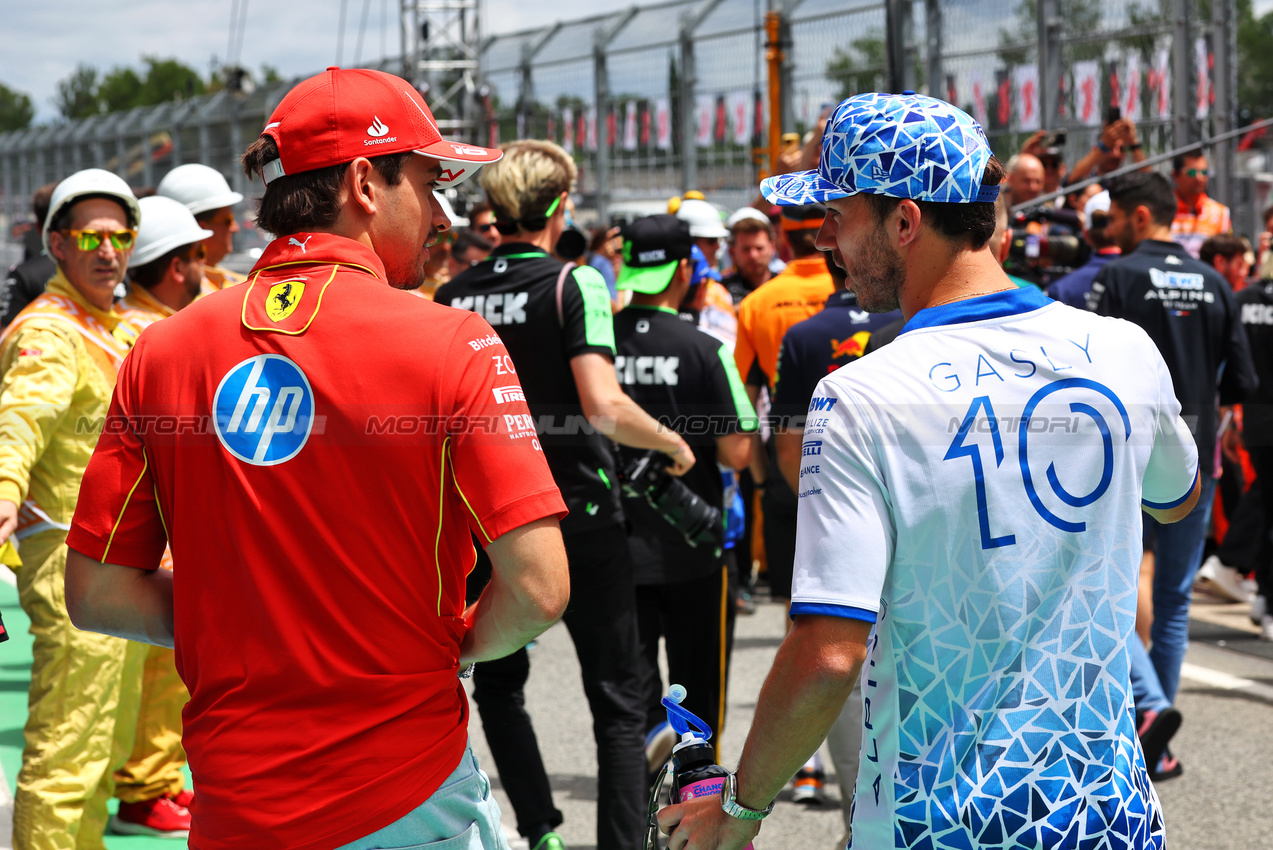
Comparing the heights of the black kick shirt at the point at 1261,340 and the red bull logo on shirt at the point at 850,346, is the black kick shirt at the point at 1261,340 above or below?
below

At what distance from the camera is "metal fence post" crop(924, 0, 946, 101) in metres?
11.7

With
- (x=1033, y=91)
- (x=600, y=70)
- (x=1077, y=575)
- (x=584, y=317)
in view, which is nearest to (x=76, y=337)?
(x=584, y=317)

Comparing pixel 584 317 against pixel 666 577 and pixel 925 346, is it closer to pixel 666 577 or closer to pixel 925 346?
pixel 666 577

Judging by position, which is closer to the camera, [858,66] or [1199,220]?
[1199,220]

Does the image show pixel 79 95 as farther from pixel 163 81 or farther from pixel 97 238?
pixel 97 238

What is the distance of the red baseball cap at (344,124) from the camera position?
1940 millimetres

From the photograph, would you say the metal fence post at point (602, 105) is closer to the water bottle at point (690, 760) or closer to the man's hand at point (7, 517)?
the man's hand at point (7, 517)

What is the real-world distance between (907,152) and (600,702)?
2.45 meters

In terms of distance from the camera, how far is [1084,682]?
5.77 feet

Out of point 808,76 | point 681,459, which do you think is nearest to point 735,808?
point 681,459

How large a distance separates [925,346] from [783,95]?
1183cm

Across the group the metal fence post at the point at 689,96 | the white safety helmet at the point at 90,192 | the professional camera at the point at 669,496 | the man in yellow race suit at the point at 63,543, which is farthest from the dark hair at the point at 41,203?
the metal fence post at the point at 689,96

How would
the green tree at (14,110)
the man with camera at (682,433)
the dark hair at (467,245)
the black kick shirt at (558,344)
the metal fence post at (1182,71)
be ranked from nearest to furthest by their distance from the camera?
the black kick shirt at (558,344), the man with camera at (682,433), the dark hair at (467,245), the metal fence post at (1182,71), the green tree at (14,110)

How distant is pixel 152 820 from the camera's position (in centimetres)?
435
